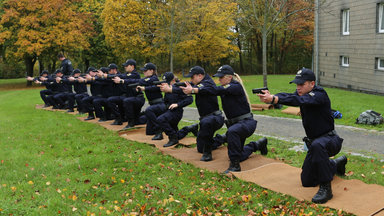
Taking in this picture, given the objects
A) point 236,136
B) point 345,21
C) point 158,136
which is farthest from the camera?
point 345,21

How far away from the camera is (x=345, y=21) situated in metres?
24.5

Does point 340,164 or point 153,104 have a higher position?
point 153,104

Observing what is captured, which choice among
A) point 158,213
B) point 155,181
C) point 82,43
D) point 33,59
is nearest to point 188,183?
point 155,181

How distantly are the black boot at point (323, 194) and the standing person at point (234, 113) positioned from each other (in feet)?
6.44

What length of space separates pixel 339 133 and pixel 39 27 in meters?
29.4

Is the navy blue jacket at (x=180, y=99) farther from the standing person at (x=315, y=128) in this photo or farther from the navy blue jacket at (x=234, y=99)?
the standing person at (x=315, y=128)

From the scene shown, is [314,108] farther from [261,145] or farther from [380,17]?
[380,17]

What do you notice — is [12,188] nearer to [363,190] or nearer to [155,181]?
[155,181]

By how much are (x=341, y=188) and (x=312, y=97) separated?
175cm

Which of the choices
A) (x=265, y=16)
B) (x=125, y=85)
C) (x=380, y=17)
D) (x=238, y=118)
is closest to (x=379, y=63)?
(x=380, y=17)

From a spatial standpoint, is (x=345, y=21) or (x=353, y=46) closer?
(x=353, y=46)

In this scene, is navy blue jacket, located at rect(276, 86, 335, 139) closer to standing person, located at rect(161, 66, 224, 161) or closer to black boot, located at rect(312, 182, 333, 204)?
black boot, located at rect(312, 182, 333, 204)

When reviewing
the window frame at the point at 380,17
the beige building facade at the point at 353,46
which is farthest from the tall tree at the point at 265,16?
the window frame at the point at 380,17

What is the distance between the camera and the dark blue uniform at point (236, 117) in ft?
25.4
